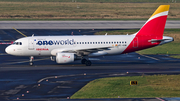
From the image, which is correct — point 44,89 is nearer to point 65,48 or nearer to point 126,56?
point 65,48

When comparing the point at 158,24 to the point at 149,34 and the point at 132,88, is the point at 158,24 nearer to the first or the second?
the point at 149,34

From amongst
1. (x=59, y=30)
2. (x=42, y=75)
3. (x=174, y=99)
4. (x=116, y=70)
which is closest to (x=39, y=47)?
(x=42, y=75)

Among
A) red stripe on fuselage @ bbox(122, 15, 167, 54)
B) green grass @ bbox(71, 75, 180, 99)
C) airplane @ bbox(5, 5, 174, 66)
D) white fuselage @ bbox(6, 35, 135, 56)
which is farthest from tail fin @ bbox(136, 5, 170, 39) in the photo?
green grass @ bbox(71, 75, 180, 99)

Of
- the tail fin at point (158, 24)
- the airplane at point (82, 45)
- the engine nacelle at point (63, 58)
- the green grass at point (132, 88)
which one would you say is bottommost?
the green grass at point (132, 88)

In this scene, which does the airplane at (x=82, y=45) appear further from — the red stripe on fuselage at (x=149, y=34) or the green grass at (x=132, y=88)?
the green grass at (x=132, y=88)

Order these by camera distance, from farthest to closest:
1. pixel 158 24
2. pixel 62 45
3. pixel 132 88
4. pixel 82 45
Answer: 1. pixel 158 24
2. pixel 82 45
3. pixel 62 45
4. pixel 132 88

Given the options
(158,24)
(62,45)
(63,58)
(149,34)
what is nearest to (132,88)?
(63,58)

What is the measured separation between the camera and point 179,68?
37156 mm

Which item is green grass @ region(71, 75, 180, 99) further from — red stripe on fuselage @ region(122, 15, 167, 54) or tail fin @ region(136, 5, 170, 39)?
tail fin @ region(136, 5, 170, 39)

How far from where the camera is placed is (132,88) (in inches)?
1049

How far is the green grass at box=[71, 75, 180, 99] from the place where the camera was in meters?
24.4

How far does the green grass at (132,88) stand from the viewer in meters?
24.4

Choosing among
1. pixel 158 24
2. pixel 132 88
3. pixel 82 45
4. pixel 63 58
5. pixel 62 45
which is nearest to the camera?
pixel 132 88

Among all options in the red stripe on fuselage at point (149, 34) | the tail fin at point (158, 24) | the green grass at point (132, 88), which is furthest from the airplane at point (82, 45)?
the green grass at point (132, 88)
